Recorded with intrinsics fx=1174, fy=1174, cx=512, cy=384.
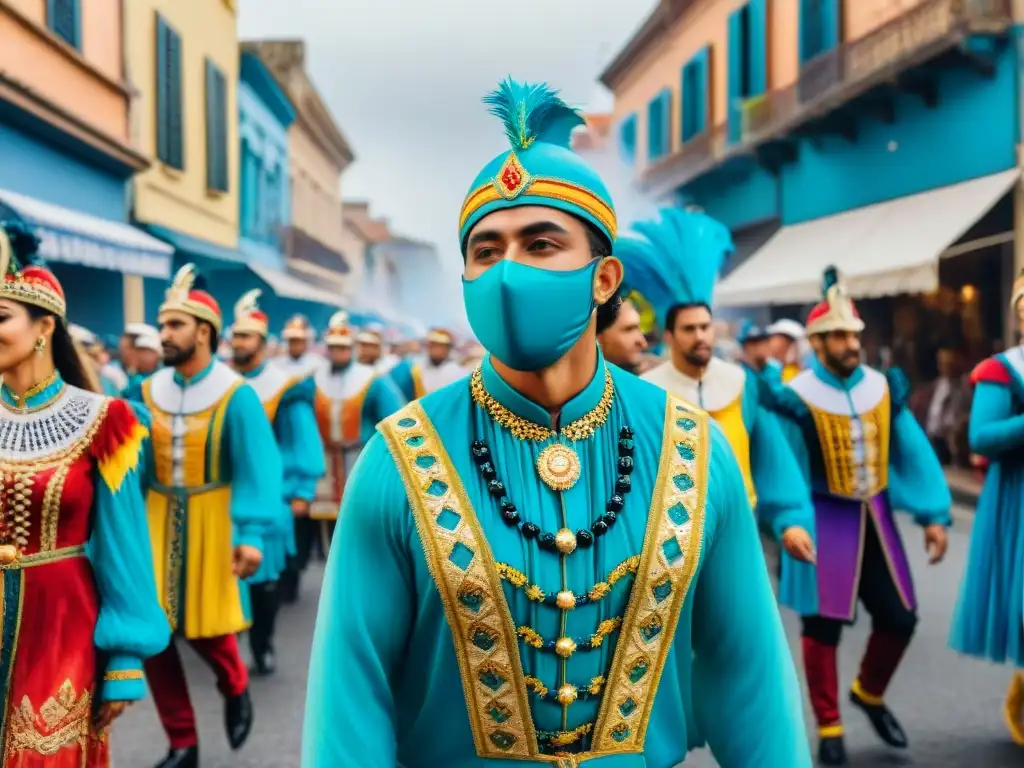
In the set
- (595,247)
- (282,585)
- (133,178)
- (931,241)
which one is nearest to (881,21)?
(931,241)

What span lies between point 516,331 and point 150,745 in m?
4.12

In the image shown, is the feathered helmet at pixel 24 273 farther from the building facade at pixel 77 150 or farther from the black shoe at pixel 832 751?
the building facade at pixel 77 150

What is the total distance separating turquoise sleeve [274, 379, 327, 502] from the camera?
7051mm

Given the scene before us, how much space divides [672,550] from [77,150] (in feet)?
43.6

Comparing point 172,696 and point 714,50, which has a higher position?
point 714,50

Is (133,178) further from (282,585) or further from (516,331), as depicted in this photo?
(516,331)

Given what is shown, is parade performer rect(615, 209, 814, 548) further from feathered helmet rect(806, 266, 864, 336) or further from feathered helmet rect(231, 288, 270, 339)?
feathered helmet rect(231, 288, 270, 339)

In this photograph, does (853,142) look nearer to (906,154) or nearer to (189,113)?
(906,154)

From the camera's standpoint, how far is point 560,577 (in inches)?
77.2

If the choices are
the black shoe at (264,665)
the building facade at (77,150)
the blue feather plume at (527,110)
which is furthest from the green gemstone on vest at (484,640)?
the building facade at (77,150)

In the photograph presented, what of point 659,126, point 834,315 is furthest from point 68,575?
point 659,126

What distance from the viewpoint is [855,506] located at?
17.5 ft

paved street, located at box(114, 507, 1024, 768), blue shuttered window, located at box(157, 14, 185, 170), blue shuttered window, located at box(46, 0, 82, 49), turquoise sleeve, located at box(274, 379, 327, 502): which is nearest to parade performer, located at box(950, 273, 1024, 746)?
paved street, located at box(114, 507, 1024, 768)

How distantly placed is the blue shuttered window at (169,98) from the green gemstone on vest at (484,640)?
1656 cm
